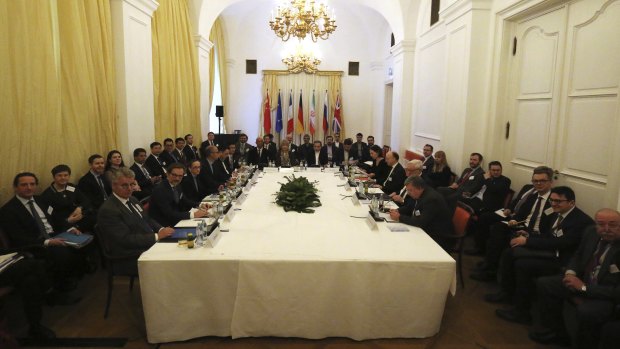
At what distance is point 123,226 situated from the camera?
341 centimetres

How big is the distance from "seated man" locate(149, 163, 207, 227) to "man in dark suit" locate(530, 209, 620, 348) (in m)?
3.08

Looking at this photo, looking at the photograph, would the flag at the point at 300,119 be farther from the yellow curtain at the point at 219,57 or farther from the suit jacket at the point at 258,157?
the suit jacket at the point at 258,157

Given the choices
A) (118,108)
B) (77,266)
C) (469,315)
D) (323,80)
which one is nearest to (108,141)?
(118,108)

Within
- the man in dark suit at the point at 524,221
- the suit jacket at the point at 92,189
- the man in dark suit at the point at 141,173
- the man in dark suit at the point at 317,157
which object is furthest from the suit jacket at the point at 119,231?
the man in dark suit at the point at 317,157

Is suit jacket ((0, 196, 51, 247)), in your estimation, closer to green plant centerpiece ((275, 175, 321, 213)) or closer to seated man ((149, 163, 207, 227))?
seated man ((149, 163, 207, 227))

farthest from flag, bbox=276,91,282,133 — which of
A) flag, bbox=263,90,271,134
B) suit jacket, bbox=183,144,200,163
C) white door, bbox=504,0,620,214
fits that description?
white door, bbox=504,0,620,214

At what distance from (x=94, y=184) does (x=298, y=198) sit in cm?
252

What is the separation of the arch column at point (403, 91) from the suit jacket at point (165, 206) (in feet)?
22.6

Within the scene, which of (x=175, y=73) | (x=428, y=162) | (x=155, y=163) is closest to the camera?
(x=155, y=163)

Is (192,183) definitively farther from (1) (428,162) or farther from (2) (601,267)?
(2) (601,267)

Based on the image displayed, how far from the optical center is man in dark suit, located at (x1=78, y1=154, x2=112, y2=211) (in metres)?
4.95

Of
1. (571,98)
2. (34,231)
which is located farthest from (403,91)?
(34,231)

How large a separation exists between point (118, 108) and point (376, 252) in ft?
14.9

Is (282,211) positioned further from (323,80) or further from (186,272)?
(323,80)
